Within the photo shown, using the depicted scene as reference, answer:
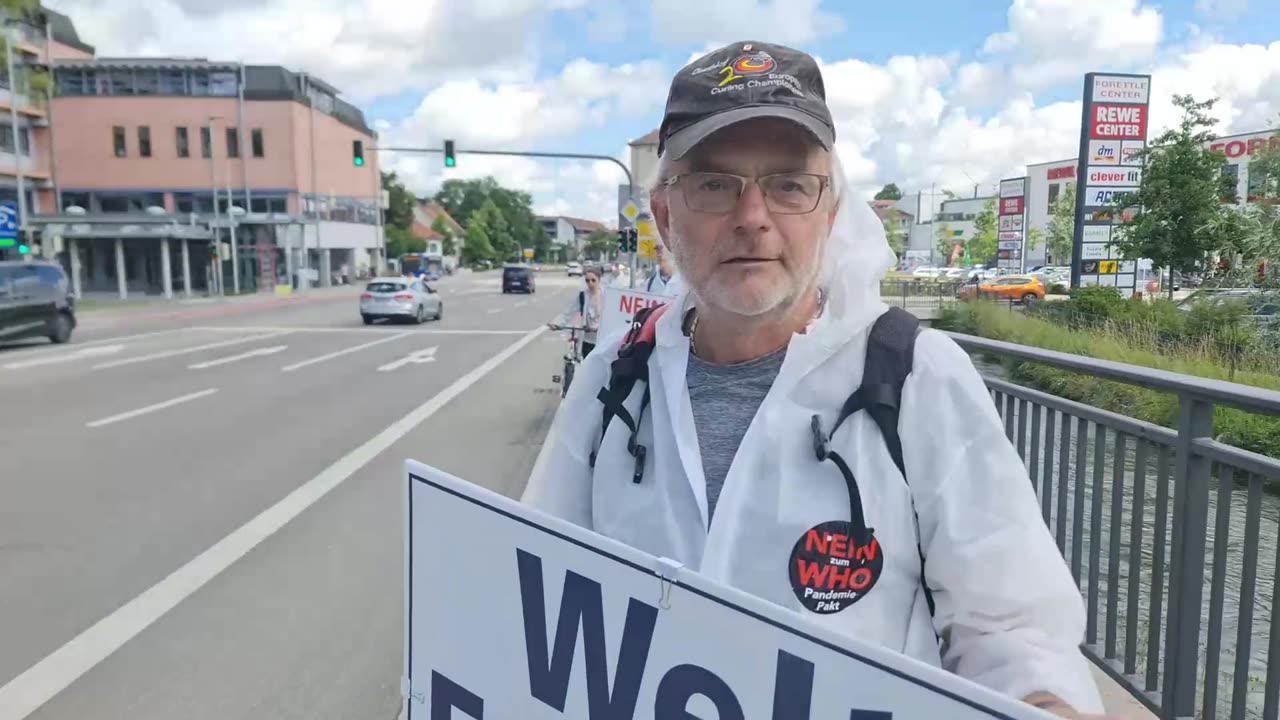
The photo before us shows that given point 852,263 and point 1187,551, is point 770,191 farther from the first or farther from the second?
point 1187,551

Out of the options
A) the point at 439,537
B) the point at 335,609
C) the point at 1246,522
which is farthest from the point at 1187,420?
the point at 335,609

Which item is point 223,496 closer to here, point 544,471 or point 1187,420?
point 544,471

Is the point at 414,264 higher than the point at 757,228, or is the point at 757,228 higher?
the point at 757,228

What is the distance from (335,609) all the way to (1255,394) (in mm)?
4074

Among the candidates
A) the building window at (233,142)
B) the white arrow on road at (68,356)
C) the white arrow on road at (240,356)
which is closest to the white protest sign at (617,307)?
the white arrow on road at (240,356)

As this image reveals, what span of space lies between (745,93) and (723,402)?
1.77 ft

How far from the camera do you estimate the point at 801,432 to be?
4.72 ft

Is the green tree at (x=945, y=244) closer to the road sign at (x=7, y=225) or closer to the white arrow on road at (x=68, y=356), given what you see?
the road sign at (x=7, y=225)

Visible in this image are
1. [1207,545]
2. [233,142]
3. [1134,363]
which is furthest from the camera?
[233,142]

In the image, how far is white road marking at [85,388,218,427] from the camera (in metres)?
9.95

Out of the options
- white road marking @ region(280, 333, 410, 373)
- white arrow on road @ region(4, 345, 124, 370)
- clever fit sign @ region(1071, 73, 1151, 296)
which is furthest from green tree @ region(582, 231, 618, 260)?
white arrow on road @ region(4, 345, 124, 370)

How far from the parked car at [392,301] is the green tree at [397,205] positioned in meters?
79.1

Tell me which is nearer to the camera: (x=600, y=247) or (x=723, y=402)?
(x=723, y=402)

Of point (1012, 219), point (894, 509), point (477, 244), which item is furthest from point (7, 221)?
point (477, 244)
